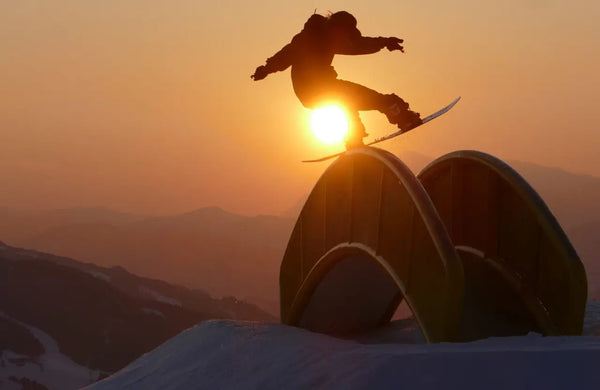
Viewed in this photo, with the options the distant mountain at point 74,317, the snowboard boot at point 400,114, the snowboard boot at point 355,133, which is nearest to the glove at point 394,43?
the snowboard boot at point 400,114

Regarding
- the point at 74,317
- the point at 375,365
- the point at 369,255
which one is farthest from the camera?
the point at 74,317

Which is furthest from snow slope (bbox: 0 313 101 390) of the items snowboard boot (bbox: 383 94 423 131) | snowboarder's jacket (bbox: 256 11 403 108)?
snowboard boot (bbox: 383 94 423 131)

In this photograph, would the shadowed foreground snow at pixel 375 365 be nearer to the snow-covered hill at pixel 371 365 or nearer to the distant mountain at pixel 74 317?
the snow-covered hill at pixel 371 365

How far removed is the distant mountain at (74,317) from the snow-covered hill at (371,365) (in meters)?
99.1

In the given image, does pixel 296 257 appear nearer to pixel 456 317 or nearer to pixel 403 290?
pixel 403 290

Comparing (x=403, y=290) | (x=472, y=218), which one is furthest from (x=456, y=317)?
(x=472, y=218)

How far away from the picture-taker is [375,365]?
24.6ft

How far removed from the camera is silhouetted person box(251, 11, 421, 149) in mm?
13180

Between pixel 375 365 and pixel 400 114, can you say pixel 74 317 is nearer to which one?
pixel 400 114

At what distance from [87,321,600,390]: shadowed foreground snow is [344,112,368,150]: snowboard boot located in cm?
397

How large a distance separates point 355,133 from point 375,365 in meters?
7.15

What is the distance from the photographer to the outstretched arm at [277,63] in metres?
13.5

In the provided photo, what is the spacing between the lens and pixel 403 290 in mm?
11383

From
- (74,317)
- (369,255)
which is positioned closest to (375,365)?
(369,255)
